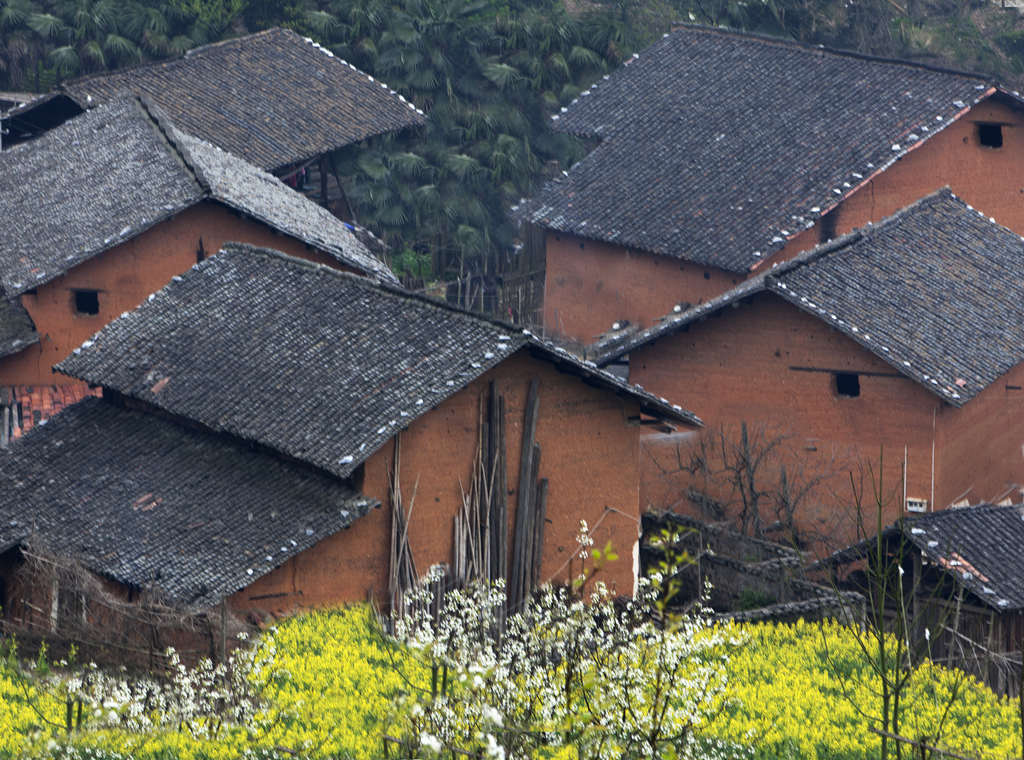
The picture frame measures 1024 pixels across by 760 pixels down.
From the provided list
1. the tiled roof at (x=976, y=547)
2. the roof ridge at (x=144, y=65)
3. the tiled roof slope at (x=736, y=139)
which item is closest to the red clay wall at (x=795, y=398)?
the tiled roof at (x=976, y=547)

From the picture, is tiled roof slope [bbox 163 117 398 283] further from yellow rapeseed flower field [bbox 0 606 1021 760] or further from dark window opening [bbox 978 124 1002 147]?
yellow rapeseed flower field [bbox 0 606 1021 760]

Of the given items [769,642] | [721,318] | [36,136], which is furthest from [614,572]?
A: [36,136]

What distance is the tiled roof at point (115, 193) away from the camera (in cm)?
2609

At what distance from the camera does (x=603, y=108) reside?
33.1 metres

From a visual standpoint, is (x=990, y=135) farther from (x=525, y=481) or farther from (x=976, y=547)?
(x=525, y=481)

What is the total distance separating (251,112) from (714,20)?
10862mm

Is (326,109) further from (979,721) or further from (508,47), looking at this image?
(979,721)

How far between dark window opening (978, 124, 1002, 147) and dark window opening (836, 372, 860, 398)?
8.35 metres

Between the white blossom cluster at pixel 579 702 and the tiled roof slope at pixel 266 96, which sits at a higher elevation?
the tiled roof slope at pixel 266 96

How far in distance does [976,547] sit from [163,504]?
7.97 metres

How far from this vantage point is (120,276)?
2641 cm

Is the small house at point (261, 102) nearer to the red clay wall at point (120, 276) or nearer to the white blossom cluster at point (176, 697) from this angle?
A: the red clay wall at point (120, 276)

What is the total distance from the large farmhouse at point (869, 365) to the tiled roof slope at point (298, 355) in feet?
13.0

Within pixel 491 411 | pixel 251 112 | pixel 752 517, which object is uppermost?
pixel 251 112
